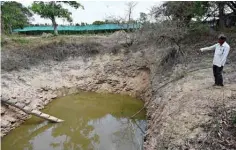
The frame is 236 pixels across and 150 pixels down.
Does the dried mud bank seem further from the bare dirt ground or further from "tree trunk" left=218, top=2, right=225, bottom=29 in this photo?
"tree trunk" left=218, top=2, right=225, bottom=29

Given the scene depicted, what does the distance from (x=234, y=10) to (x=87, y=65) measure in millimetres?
7925

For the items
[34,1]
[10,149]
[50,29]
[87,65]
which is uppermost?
[34,1]

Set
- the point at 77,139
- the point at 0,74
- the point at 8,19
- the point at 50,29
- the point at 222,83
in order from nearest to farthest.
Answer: the point at 222,83 → the point at 77,139 → the point at 0,74 → the point at 8,19 → the point at 50,29

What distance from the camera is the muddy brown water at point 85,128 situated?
8719 millimetres

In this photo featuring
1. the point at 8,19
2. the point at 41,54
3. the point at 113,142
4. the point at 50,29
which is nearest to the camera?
the point at 113,142

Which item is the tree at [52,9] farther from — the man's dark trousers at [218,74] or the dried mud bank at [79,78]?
the man's dark trousers at [218,74]

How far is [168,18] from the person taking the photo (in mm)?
13664

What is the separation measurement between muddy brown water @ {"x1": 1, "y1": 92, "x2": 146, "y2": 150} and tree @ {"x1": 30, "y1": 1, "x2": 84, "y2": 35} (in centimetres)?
690

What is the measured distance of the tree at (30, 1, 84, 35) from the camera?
1753cm

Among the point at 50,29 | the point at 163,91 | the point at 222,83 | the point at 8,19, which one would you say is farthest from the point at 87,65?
the point at 50,29

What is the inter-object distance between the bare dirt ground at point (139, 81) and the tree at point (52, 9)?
8.04 ft

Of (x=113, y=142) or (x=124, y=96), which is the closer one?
(x=113, y=142)

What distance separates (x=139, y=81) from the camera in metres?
14.0

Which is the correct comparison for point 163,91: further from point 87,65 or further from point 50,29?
point 50,29
